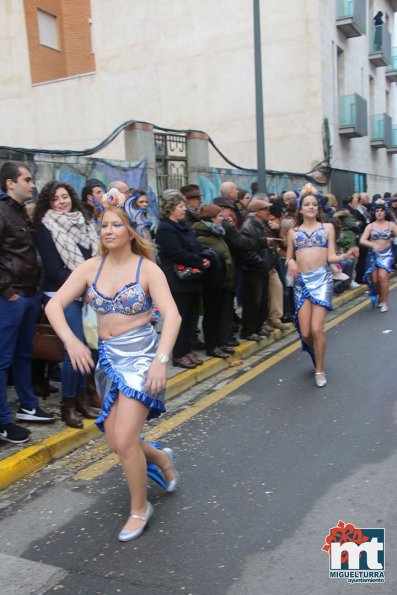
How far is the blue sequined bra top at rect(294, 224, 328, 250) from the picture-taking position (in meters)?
6.02

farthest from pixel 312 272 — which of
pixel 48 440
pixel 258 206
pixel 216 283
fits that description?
pixel 48 440

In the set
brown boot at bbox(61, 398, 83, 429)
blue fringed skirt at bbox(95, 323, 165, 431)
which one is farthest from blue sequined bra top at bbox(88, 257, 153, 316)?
brown boot at bbox(61, 398, 83, 429)

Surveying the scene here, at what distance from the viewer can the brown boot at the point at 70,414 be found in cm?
461

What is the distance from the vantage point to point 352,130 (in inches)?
771

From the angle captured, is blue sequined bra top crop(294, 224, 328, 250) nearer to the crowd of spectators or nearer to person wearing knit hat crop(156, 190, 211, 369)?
the crowd of spectators

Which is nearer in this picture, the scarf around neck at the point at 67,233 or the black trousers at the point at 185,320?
the scarf around neck at the point at 67,233

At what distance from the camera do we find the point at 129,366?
323 centimetres

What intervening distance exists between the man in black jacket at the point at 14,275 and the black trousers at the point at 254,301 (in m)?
3.41

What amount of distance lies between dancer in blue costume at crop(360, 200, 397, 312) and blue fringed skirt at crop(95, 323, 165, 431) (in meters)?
7.01

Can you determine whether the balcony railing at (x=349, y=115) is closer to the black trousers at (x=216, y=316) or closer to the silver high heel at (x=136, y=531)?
the black trousers at (x=216, y=316)

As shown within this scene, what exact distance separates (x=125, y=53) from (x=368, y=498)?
66.3 ft

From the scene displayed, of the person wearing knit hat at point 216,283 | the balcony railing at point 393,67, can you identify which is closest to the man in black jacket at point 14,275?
the person wearing knit hat at point 216,283

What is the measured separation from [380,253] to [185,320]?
473 centimetres

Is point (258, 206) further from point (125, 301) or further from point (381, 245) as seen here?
point (125, 301)
